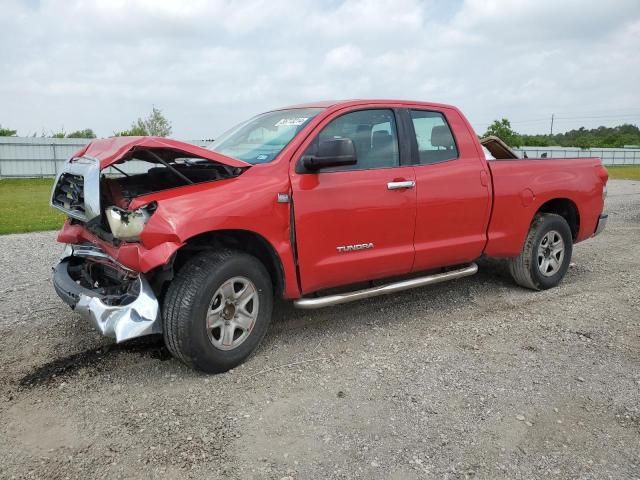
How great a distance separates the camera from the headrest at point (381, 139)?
4562 millimetres

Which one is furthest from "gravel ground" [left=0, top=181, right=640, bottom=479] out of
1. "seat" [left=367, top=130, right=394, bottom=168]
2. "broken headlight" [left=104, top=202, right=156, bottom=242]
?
"seat" [left=367, top=130, right=394, bottom=168]

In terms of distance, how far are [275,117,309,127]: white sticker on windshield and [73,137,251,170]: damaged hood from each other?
2.33ft

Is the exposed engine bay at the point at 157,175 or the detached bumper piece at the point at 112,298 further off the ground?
the exposed engine bay at the point at 157,175

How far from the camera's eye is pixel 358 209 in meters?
4.22

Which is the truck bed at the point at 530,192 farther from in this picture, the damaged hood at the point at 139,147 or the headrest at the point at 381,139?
the damaged hood at the point at 139,147

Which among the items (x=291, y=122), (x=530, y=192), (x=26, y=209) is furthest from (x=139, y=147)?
(x=26, y=209)

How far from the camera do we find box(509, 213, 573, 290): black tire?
18.5 feet

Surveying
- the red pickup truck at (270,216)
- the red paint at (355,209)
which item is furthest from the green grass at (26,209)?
the red paint at (355,209)

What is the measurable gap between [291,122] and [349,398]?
2215 mm

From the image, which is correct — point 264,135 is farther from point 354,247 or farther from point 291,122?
point 354,247

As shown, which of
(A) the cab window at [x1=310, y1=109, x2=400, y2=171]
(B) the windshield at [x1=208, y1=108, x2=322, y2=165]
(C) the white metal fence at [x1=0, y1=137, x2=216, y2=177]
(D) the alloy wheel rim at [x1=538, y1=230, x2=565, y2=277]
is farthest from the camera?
(C) the white metal fence at [x1=0, y1=137, x2=216, y2=177]

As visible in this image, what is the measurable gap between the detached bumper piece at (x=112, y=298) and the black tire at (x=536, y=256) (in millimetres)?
3794

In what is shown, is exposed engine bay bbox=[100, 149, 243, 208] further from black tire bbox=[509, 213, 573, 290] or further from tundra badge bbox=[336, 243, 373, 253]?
black tire bbox=[509, 213, 573, 290]

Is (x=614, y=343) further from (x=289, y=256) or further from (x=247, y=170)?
(x=247, y=170)
